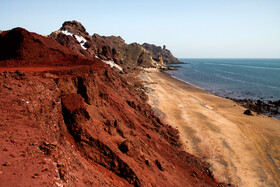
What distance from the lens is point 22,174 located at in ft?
15.0

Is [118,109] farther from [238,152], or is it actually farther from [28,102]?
[238,152]

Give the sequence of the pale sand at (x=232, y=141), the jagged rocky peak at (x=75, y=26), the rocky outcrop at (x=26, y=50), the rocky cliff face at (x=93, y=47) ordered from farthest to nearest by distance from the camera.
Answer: the jagged rocky peak at (x=75, y=26) < the rocky cliff face at (x=93, y=47) < the rocky outcrop at (x=26, y=50) < the pale sand at (x=232, y=141)

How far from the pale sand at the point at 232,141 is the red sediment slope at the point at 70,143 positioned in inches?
144

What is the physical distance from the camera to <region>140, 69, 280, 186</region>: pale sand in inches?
614

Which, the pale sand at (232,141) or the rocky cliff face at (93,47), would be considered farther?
the rocky cliff face at (93,47)

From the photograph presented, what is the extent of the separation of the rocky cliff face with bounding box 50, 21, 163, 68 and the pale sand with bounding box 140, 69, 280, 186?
1253 inches

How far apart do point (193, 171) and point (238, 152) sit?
8.50 m

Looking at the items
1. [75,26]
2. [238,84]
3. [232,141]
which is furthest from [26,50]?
[238,84]

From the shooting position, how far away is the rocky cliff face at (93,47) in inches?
1984

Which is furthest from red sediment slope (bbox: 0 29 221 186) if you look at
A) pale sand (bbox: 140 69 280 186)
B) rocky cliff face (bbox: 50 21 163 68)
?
rocky cliff face (bbox: 50 21 163 68)

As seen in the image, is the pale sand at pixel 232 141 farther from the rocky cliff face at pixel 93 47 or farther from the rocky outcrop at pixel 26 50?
the rocky cliff face at pixel 93 47

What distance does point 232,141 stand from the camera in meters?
21.0

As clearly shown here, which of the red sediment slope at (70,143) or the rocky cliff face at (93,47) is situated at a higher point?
the rocky cliff face at (93,47)

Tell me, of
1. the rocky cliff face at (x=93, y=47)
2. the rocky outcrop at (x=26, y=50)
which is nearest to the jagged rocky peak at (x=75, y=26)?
the rocky cliff face at (x=93, y=47)
